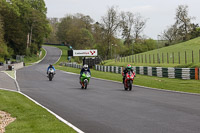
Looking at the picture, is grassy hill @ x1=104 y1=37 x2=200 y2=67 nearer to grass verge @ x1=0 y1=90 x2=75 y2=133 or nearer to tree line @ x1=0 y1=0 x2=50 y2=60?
grass verge @ x1=0 y1=90 x2=75 y2=133

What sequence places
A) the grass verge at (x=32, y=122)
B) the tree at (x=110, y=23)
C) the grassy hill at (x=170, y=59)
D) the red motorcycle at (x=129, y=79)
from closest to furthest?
the grass verge at (x=32, y=122)
the red motorcycle at (x=129, y=79)
the grassy hill at (x=170, y=59)
the tree at (x=110, y=23)

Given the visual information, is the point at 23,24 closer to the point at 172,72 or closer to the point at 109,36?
the point at 109,36

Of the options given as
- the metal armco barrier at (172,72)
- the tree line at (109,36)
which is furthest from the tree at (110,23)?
the metal armco barrier at (172,72)

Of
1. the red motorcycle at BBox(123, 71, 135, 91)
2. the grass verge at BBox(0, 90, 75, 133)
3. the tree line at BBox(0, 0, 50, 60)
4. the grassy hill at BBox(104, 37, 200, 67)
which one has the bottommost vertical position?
the grass verge at BBox(0, 90, 75, 133)

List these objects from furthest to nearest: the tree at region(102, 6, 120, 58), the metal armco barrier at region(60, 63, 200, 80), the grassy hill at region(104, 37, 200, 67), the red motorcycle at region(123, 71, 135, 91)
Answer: the tree at region(102, 6, 120, 58)
the grassy hill at region(104, 37, 200, 67)
the metal armco barrier at region(60, 63, 200, 80)
the red motorcycle at region(123, 71, 135, 91)

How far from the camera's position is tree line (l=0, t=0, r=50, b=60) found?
9488 cm

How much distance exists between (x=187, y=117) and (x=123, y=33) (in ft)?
Result: 313

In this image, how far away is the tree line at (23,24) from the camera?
9488cm

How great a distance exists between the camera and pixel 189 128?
817 cm

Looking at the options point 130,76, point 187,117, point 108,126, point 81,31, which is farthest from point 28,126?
point 81,31

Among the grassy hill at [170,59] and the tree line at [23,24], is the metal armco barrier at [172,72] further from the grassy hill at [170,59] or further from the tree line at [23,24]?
the tree line at [23,24]

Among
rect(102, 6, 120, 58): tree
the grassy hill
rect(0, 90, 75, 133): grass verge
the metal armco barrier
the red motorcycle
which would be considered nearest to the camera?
rect(0, 90, 75, 133): grass verge

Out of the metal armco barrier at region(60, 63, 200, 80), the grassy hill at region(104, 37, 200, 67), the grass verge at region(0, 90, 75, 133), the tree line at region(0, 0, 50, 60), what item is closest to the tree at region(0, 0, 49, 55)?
the tree line at region(0, 0, 50, 60)

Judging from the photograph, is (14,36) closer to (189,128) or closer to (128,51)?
(128,51)
